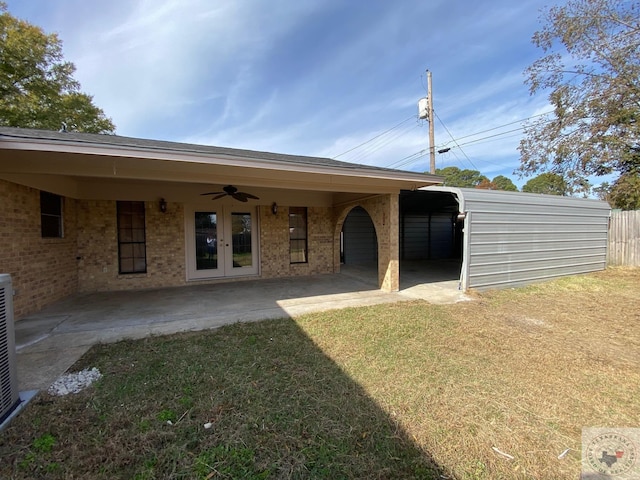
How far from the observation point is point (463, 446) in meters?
1.84

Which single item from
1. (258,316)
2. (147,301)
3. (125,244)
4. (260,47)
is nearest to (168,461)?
(258,316)

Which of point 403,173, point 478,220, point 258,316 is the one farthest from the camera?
point 478,220

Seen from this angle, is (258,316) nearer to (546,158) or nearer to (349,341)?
(349,341)

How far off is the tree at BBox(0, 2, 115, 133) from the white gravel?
13.9m

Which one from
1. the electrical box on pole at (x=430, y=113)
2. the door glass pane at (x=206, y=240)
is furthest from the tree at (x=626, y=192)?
the door glass pane at (x=206, y=240)

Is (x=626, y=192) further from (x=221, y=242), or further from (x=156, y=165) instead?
(x=156, y=165)

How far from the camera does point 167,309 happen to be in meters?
4.95

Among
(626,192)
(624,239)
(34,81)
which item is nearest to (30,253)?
(34,81)

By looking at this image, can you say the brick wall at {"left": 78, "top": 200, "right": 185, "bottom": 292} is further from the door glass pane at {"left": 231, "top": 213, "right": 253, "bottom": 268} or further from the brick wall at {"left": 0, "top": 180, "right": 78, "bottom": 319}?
the door glass pane at {"left": 231, "top": 213, "right": 253, "bottom": 268}

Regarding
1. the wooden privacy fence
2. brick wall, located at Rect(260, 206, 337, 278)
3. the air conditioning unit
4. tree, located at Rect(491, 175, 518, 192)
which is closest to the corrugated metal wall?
the wooden privacy fence

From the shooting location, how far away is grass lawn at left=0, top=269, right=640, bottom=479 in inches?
66.7

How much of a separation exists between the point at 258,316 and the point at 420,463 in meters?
3.27

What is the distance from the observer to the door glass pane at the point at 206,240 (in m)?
7.31

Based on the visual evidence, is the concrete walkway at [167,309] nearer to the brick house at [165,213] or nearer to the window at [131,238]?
the brick house at [165,213]
